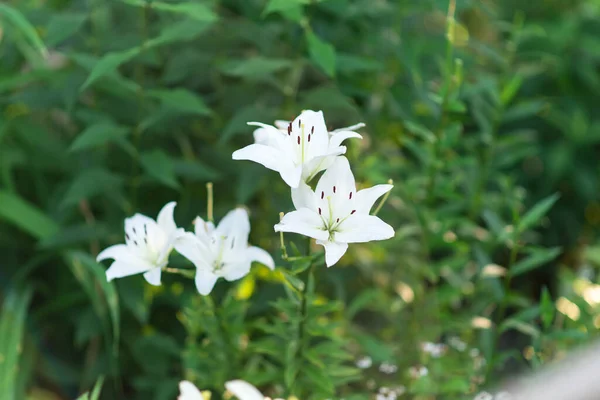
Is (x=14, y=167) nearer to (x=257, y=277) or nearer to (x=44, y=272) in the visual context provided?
(x=44, y=272)

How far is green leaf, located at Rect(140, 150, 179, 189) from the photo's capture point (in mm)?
1192

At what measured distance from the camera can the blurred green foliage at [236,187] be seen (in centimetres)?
117

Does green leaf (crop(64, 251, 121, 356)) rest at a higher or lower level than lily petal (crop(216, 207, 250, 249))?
higher

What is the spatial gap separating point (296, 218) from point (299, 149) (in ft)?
0.30

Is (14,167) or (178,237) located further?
(14,167)

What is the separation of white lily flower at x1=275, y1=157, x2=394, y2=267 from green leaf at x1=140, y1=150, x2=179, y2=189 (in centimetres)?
40

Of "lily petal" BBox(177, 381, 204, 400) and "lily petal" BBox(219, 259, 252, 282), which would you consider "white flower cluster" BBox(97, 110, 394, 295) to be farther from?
"lily petal" BBox(177, 381, 204, 400)

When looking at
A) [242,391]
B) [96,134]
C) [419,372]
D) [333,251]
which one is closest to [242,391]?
[242,391]

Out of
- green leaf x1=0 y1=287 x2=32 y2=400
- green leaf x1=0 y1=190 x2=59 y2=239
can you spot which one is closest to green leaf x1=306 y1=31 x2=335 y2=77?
green leaf x1=0 y1=190 x2=59 y2=239

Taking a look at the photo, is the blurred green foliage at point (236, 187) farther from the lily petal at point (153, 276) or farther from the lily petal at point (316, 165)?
the lily petal at point (316, 165)

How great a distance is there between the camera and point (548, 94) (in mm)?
1837

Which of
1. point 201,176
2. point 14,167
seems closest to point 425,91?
point 201,176

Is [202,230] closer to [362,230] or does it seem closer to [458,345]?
[362,230]

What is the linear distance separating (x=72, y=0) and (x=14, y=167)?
0.38 metres
